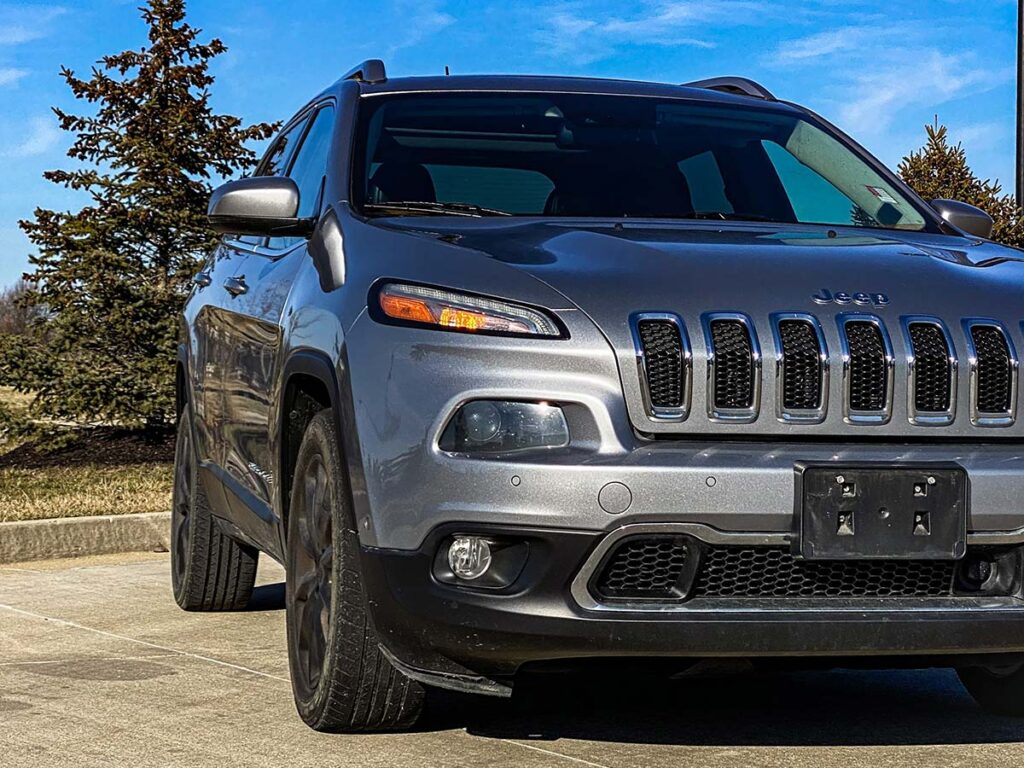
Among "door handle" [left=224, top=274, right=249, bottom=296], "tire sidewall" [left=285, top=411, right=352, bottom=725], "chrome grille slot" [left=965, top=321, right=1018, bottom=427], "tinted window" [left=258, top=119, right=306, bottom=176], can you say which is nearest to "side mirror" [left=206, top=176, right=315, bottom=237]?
"door handle" [left=224, top=274, right=249, bottom=296]

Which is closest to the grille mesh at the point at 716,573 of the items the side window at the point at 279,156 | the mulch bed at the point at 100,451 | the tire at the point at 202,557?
the side window at the point at 279,156

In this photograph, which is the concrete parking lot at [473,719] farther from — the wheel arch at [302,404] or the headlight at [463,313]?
the headlight at [463,313]

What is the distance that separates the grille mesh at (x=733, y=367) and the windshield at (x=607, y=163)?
1.19 metres

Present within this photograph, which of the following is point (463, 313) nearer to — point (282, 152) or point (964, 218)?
point (964, 218)

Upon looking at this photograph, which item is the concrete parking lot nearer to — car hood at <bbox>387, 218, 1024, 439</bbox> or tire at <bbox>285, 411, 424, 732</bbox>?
tire at <bbox>285, 411, 424, 732</bbox>

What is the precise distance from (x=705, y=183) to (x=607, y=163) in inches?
13.1

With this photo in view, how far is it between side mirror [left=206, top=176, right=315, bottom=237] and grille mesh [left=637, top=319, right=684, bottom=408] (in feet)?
4.87

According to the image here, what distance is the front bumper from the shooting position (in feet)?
12.3

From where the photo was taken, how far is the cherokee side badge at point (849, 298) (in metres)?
3.92

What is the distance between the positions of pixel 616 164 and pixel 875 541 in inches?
74.3

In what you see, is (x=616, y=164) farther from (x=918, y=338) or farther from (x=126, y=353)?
(x=126, y=353)

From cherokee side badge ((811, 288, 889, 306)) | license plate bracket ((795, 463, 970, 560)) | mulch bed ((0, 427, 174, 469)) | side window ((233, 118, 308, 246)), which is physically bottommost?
mulch bed ((0, 427, 174, 469))

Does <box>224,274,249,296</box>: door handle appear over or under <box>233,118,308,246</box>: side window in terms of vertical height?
under

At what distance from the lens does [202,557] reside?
6.70 meters
